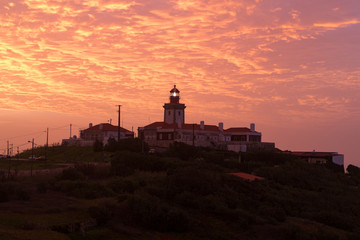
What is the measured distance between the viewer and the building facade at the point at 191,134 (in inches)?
3359

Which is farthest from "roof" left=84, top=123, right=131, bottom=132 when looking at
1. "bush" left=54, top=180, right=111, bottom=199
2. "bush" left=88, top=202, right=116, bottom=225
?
"bush" left=88, top=202, right=116, bottom=225

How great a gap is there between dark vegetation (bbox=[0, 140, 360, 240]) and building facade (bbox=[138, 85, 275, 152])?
123 ft

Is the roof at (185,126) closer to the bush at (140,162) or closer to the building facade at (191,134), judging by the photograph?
the building facade at (191,134)

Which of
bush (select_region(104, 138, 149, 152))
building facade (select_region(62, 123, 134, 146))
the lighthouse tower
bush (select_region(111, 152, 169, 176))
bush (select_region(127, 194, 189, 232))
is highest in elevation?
the lighthouse tower

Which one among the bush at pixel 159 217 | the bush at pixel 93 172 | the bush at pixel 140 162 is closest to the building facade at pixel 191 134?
the bush at pixel 140 162

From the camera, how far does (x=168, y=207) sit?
87.0ft

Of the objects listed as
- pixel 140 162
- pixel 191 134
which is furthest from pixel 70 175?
pixel 191 134

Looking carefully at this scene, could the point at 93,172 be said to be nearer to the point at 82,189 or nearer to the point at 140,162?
the point at 140,162

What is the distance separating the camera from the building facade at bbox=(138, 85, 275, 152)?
8531 centimetres

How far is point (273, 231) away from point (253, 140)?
2692 inches

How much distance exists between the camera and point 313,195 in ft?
140

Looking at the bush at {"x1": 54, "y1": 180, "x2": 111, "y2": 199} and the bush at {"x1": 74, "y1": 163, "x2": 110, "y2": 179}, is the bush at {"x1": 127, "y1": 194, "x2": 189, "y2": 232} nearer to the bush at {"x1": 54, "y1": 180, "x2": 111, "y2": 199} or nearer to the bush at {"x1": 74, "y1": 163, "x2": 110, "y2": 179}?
the bush at {"x1": 54, "y1": 180, "x2": 111, "y2": 199}

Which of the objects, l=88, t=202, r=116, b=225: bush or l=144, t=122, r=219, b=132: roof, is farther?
l=144, t=122, r=219, b=132: roof

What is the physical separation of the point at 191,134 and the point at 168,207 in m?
60.3
